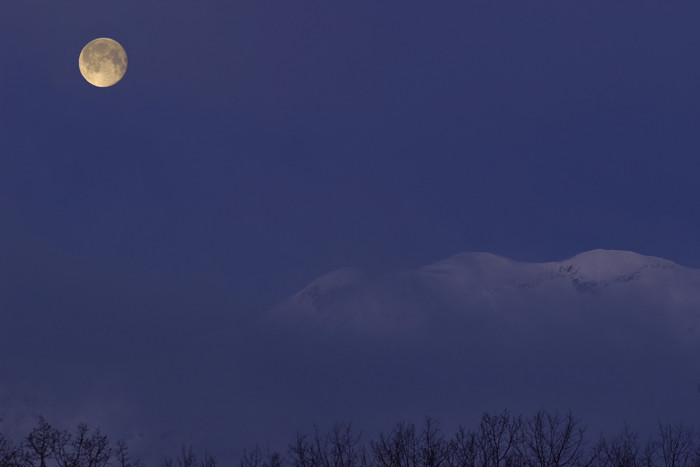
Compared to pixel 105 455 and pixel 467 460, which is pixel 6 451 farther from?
pixel 467 460

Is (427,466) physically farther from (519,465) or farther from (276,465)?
(276,465)

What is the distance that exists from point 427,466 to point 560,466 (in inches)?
364

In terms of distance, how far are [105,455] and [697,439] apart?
188m

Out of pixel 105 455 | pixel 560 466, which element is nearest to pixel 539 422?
pixel 560 466

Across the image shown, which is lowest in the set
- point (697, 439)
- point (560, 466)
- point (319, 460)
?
point (560, 466)

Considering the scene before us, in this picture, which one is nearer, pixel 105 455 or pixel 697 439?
pixel 105 455

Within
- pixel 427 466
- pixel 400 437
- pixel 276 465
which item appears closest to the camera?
pixel 427 466

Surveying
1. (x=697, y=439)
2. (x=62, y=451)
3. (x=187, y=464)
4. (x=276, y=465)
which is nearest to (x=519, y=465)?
(x=276, y=465)

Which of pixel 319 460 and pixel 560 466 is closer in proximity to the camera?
pixel 560 466

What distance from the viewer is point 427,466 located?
164 feet

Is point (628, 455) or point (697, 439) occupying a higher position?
point (697, 439)

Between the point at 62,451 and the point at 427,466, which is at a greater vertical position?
the point at 62,451

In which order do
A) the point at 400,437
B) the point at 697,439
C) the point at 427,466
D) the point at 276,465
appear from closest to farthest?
the point at 427,466, the point at 400,437, the point at 276,465, the point at 697,439

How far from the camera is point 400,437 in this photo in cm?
5419
